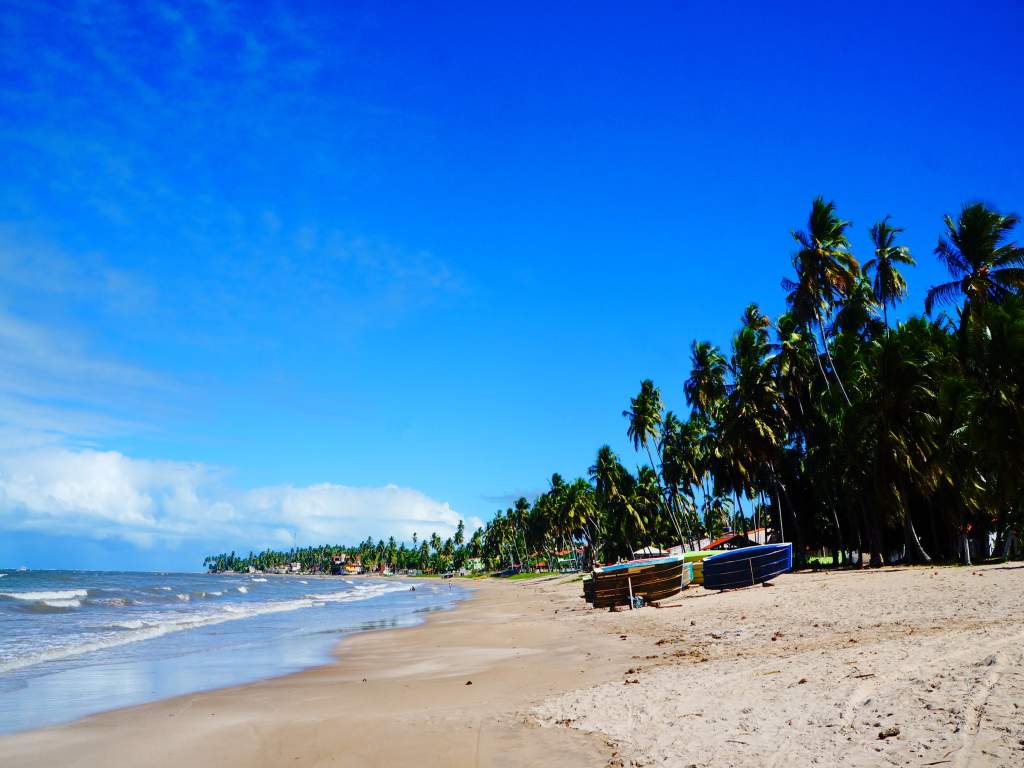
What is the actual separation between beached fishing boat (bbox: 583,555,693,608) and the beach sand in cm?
827

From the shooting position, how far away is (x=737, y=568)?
24609mm

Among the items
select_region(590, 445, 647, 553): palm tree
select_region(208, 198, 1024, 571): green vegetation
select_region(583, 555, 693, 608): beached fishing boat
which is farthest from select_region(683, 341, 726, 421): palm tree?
select_region(583, 555, 693, 608): beached fishing boat

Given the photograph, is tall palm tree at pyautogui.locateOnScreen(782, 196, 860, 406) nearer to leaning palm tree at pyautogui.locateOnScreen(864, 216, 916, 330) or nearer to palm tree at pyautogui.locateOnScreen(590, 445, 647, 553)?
leaning palm tree at pyautogui.locateOnScreen(864, 216, 916, 330)

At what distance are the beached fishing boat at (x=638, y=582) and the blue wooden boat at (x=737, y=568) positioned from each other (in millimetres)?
1123

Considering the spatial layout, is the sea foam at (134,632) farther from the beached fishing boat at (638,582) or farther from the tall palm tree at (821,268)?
the tall palm tree at (821,268)

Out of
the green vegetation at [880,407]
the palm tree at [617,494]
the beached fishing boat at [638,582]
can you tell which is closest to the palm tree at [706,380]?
the green vegetation at [880,407]

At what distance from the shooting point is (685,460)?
59.4 m

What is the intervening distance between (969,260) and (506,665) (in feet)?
92.3

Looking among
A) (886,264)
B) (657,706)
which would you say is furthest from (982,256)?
(657,706)

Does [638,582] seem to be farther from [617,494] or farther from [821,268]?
[617,494]

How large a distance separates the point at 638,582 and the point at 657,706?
1643 centimetres

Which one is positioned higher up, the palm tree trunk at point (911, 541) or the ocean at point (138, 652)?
the palm tree trunk at point (911, 541)

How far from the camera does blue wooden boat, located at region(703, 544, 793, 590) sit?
24.6m

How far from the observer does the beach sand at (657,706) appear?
5.56 metres
